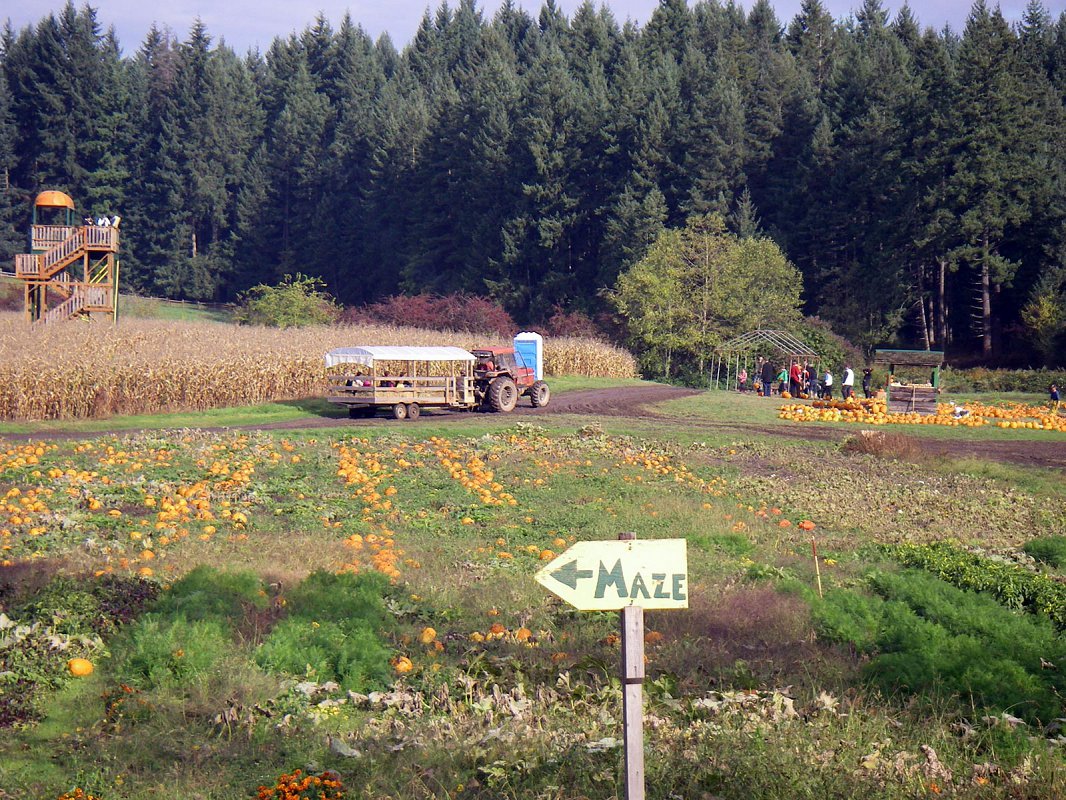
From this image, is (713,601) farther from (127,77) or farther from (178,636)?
(127,77)

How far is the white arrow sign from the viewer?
16.9 feet

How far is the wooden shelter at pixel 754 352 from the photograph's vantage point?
166ft

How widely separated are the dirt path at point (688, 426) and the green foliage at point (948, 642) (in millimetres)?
14441

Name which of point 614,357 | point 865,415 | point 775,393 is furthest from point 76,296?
point 865,415

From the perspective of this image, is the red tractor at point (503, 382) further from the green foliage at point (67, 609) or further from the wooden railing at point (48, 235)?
the wooden railing at point (48, 235)

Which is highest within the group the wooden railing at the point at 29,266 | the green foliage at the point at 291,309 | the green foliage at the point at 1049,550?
the wooden railing at the point at 29,266

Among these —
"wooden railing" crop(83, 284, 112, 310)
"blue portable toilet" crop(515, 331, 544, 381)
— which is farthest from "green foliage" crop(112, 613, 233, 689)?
"wooden railing" crop(83, 284, 112, 310)

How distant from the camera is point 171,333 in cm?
3669

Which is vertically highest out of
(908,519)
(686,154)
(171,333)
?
(686,154)

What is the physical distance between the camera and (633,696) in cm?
506

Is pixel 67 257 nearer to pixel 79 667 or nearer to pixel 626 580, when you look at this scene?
pixel 79 667

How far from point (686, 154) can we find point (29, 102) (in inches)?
2567

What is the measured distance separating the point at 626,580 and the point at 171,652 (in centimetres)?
413

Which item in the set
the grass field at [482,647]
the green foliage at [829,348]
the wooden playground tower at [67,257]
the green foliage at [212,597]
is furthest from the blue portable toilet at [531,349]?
the green foliage at [212,597]
